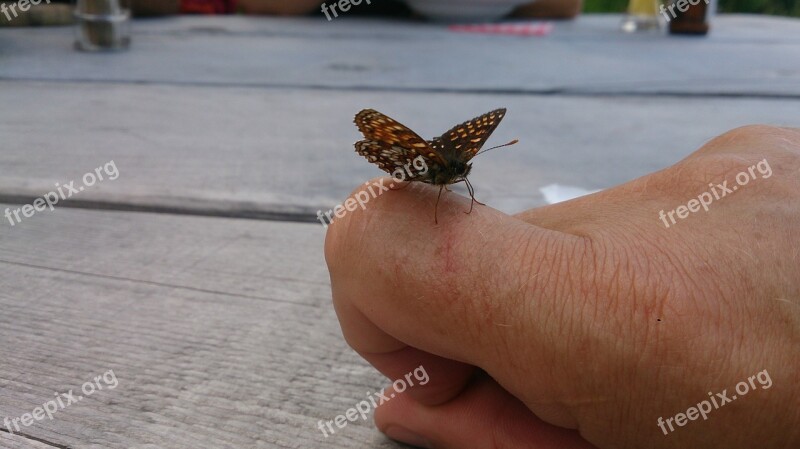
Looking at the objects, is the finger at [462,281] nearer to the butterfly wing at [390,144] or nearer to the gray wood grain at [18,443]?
the butterfly wing at [390,144]

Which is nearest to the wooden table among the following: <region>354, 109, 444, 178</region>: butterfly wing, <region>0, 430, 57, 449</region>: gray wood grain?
<region>0, 430, 57, 449</region>: gray wood grain

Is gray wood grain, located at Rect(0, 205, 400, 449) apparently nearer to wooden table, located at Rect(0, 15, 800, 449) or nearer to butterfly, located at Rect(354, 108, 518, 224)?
wooden table, located at Rect(0, 15, 800, 449)

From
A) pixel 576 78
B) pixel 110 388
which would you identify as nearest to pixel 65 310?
pixel 110 388

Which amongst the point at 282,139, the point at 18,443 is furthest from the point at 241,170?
the point at 18,443

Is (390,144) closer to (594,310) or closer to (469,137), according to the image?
(469,137)

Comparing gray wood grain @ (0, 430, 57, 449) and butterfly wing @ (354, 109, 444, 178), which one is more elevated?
butterfly wing @ (354, 109, 444, 178)

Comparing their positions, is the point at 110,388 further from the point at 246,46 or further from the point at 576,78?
the point at 246,46
